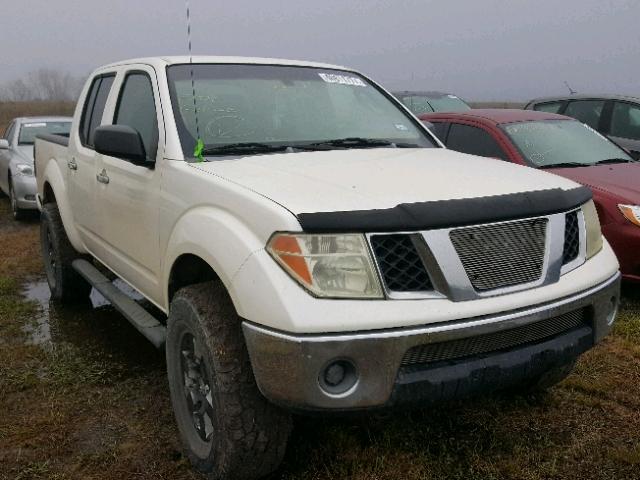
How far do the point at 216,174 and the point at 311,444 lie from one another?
1.26 meters

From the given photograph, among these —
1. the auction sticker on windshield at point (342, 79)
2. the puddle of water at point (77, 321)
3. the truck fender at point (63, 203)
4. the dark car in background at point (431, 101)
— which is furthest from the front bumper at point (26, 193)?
the auction sticker on windshield at point (342, 79)

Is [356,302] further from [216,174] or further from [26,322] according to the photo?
[26,322]

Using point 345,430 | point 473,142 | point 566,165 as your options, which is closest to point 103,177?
point 345,430

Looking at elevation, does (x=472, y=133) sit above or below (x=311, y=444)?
above

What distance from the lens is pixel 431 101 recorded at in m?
11.2

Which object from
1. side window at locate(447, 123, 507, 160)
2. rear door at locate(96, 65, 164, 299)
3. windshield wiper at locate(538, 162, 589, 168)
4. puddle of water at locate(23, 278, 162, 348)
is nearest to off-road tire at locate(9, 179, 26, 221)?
puddle of water at locate(23, 278, 162, 348)

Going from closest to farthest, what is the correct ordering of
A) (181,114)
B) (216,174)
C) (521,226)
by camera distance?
1. (521,226)
2. (216,174)
3. (181,114)

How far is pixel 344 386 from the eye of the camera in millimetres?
2051

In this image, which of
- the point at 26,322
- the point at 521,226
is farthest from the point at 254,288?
the point at 26,322

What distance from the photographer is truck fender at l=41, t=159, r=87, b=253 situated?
446 cm

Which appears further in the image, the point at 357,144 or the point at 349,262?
the point at 357,144

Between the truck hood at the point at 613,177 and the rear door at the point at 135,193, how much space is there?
10.9 ft

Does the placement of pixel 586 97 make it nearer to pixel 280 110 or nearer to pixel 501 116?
pixel 501 116

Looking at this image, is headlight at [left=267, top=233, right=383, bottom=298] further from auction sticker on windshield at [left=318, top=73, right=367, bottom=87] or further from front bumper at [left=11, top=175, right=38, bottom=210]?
front bumper at [left=11, top=175, right=38, bottom=210]
